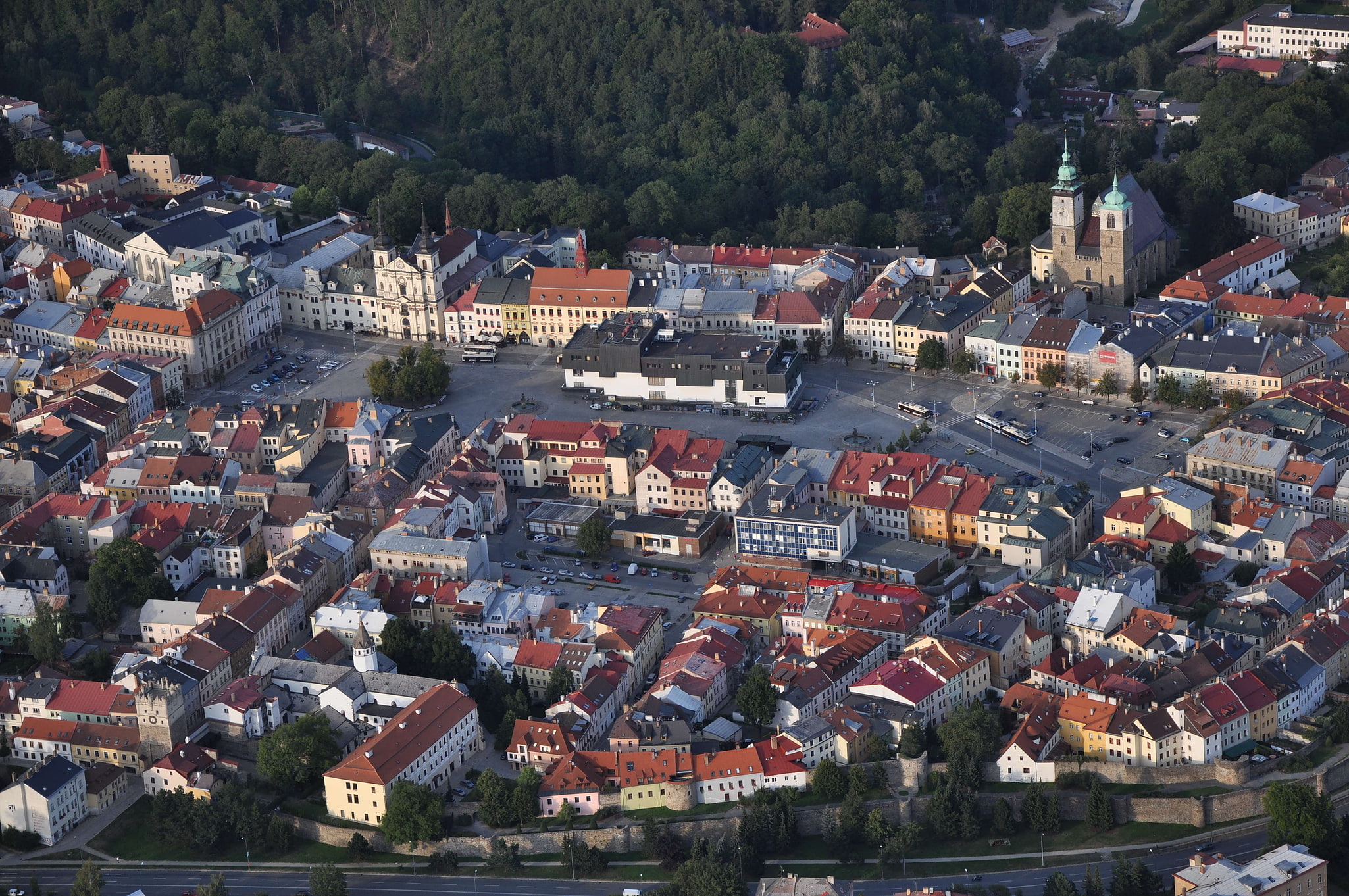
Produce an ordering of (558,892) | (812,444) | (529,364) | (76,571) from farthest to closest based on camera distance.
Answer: (529,364), (812,444), (76,571), (558,892)

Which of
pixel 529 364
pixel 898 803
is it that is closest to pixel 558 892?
pixel 898 803

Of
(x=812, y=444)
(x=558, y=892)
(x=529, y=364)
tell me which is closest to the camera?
(x=558, y=892)

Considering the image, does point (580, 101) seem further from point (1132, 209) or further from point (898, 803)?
point (898, 803)

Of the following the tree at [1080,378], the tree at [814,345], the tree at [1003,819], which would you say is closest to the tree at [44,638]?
the tree at [1003,819]

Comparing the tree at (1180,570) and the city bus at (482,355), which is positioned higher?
the tree at (1180,570)

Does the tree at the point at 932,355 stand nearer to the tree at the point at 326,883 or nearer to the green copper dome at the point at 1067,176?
the green copper dome at the point at 1067,176
